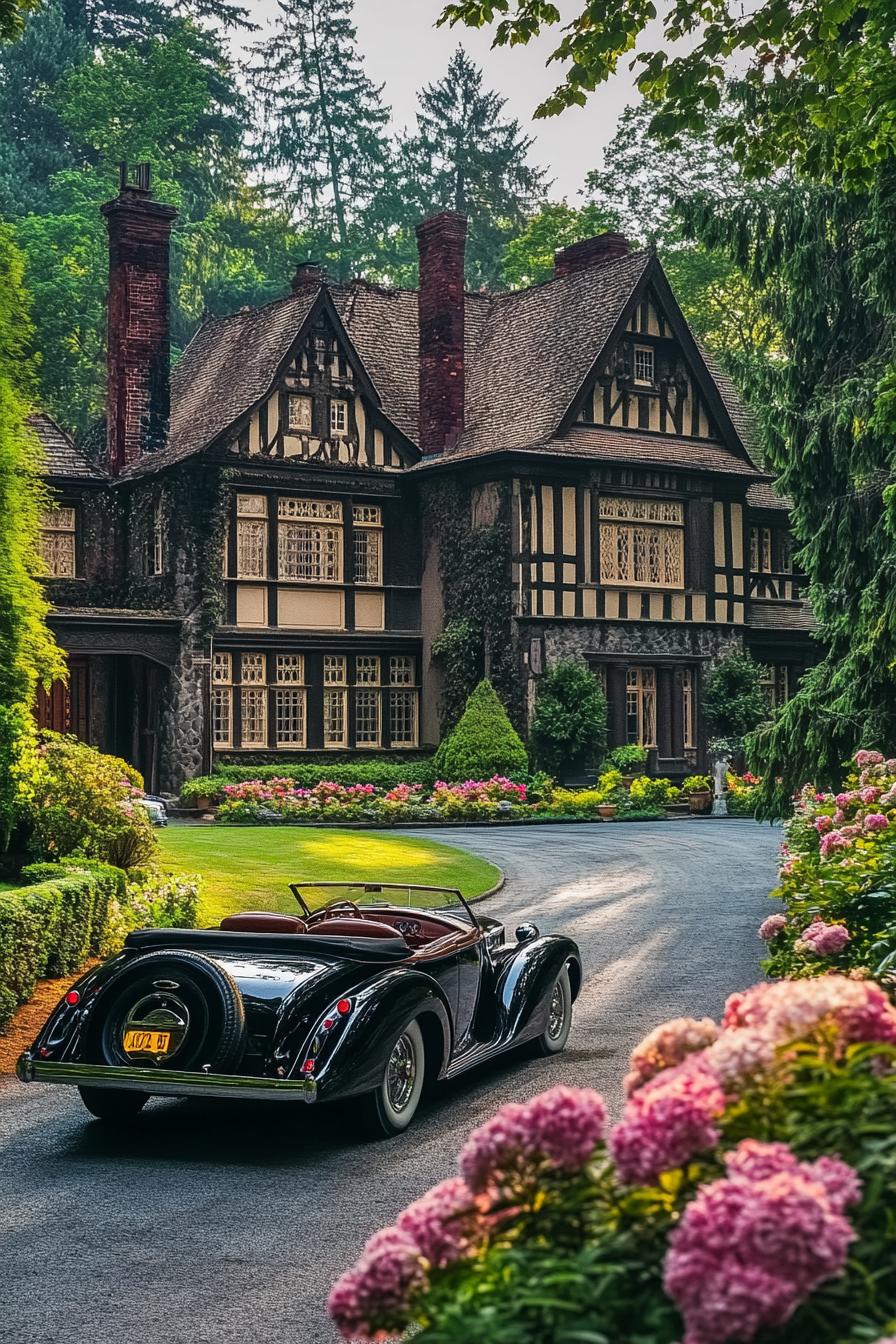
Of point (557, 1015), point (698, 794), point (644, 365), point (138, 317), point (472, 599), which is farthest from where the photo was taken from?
point (644, 365)

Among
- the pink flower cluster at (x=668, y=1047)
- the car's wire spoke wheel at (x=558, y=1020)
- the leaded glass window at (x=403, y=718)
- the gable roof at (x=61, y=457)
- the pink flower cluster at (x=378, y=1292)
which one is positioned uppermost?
the gable roof at (x=61, y=457)

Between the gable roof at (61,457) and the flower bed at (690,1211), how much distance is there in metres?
32.7

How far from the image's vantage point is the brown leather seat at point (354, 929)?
8992 mm

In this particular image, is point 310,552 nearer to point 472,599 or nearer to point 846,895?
point 472,599

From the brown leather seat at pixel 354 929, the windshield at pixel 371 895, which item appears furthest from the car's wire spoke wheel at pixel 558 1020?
the brown leather seat at pixel 354 929

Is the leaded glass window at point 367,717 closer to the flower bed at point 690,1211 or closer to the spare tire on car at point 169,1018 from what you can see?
the spare tire on car at point 169,1018

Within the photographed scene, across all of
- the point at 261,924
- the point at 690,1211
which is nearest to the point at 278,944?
the point at 261,924

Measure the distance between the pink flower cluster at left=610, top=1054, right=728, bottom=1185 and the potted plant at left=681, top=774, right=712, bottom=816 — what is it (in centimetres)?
3138

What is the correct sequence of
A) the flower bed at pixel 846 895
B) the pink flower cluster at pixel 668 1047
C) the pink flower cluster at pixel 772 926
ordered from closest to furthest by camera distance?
the pink flower cluster at pixel 668 1047
the flower bed at pixel 846 895
the pink flower cluster at pixel 772 926

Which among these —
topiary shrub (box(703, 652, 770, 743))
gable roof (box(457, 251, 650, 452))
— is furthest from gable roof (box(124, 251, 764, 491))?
topiary shrub (box(703, 652, 770, 743))

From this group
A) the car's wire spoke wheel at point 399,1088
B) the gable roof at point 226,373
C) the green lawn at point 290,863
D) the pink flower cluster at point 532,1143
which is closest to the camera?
the pink flower cluster at point 532,1143

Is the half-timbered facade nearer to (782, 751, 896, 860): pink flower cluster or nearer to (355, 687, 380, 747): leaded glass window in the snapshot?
(355, 687, 380, 747): leaded glass window

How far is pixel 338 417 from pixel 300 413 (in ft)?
3.17

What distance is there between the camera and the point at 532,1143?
2787 millimetres
